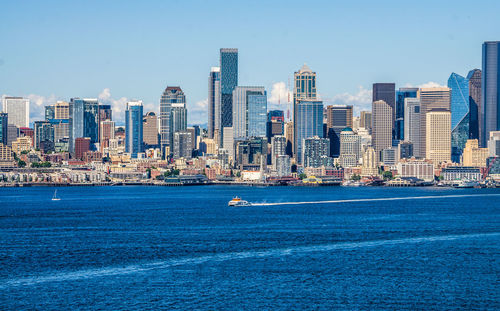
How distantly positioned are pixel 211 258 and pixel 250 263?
3052 mm

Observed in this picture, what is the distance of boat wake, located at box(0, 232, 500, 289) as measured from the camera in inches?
1736

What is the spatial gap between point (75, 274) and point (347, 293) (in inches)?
581

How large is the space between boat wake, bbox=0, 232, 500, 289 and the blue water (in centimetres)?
6

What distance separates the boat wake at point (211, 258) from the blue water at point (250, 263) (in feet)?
0.20

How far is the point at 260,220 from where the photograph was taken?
3076 inches

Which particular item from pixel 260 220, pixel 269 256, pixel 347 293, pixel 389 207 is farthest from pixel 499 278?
pixel 389 207

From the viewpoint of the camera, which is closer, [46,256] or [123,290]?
[123,290]

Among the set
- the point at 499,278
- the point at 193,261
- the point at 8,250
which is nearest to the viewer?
the point at 499,278

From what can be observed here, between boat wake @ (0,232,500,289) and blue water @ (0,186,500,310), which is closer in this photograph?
blue water @ (0,186,500,310)

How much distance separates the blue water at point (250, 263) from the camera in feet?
129

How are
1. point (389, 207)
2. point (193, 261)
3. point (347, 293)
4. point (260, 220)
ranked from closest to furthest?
point (347, 293)
point (193, 261)
point (260, 220)
point (389, 207)

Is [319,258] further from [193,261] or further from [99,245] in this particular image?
[99,245]

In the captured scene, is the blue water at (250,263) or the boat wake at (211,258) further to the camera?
the boat wake at (211,258)

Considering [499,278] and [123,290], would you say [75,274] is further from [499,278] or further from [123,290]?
[499,278]
